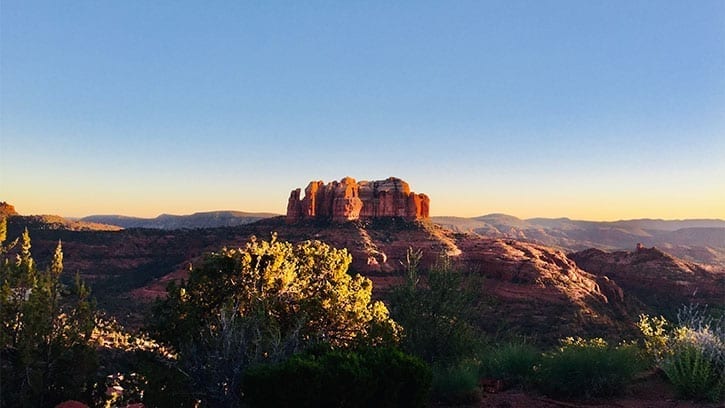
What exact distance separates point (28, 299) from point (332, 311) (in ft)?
27.3

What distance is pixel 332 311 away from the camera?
13273mm

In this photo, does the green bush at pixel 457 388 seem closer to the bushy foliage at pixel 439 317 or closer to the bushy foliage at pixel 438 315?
the bushy foliage at pixel 439 317

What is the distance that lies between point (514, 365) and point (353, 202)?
65.3m

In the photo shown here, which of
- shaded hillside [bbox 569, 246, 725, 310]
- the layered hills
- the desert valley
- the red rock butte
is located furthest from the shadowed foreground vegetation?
the red rock butte

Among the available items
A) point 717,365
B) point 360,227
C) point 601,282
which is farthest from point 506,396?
point 360,227

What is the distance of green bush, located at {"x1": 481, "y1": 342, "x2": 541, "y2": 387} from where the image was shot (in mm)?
13555

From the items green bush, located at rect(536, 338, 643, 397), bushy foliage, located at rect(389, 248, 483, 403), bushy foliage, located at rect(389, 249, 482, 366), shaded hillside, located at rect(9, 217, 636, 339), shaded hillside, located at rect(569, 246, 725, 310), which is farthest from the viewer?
shaded hillside, located at rect(569, 246, 725, 310)

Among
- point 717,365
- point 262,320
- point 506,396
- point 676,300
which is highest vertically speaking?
point 262,320

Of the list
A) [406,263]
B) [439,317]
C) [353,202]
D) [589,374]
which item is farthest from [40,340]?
[353,202]

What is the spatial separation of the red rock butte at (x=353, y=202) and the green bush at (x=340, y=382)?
6815 cm

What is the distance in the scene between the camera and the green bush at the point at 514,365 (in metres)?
13.6

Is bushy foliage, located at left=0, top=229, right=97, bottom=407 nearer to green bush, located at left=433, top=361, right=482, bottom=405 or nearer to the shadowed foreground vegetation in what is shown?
the shadowed foreground vegetation

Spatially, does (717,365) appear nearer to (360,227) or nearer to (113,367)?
(113,367)

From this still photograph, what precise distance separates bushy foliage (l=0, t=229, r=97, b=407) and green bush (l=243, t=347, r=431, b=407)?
7.34 meters
